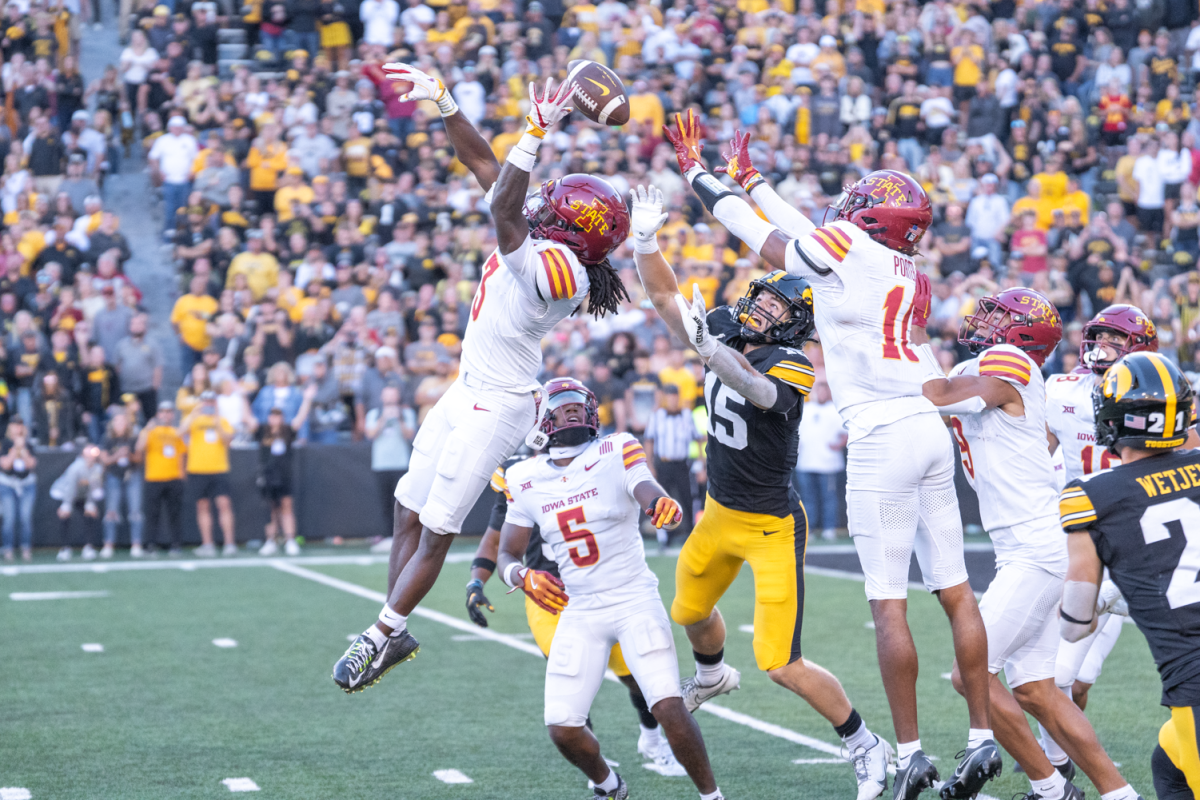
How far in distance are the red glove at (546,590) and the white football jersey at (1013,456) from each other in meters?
1.72

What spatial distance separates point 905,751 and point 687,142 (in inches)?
101

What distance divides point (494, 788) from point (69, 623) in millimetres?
5836

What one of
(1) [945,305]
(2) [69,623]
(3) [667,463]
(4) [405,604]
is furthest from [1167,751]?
(1) [945,305]

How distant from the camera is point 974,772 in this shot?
503cm

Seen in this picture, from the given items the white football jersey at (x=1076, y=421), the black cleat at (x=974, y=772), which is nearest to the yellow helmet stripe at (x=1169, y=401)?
the black cleat at (x=974, y=772)

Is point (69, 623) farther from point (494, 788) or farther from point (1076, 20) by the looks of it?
point (1076, 20)

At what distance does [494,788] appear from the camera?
6305mm

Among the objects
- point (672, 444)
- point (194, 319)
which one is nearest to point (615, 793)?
point (672, 444)

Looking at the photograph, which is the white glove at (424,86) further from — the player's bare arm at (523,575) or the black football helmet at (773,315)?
the player's bare arm at (523,575)

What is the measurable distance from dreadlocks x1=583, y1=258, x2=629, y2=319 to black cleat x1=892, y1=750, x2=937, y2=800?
6.99ft

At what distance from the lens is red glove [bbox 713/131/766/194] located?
566cm

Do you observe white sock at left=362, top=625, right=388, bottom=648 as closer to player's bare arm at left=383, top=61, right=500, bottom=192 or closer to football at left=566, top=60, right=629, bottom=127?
player's bare arm at left=383, top=61, right=500, bottom=192

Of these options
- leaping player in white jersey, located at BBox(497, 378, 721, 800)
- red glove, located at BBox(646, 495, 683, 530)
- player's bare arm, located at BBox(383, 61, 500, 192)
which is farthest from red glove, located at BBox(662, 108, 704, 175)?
red glove, located at BBox(646, 495, 683, 530)

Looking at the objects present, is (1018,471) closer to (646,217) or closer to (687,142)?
(646,217)
